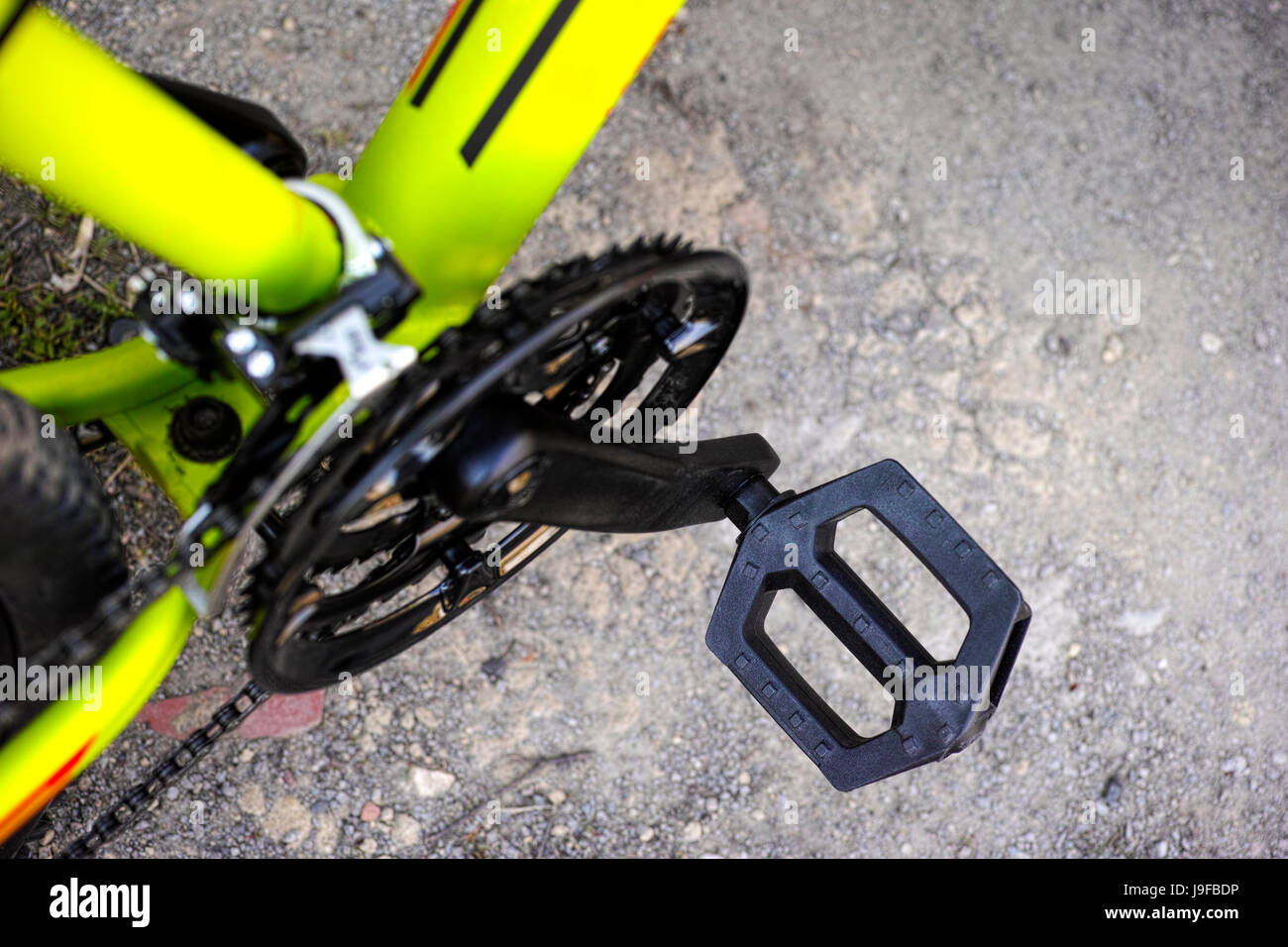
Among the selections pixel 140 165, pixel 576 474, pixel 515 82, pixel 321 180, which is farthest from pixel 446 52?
pixel 576 474

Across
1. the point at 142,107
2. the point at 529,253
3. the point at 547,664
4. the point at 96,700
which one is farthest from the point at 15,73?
the point at 547,664

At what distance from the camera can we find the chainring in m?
0.98

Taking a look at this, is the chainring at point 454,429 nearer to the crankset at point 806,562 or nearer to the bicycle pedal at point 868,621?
the crankset at point 806,562

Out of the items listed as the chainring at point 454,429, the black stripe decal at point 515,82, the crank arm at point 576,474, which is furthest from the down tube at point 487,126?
the crank arm at point 576,474

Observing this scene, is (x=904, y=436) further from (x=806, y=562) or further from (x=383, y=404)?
(x=383, y=404)

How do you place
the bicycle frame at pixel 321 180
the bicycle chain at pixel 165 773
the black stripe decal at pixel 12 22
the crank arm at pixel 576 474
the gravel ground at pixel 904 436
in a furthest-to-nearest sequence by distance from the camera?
the gravel ground at pixel 904 436
the bicycle chain at pixel 165 773
the crank arm at pixel 576 474
the bicycle frame at pixel 321 180
the black stripe decal at pixel 12 22

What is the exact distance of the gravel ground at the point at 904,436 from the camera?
192cm

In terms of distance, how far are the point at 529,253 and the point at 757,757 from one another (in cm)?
110

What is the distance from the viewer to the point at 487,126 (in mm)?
1191

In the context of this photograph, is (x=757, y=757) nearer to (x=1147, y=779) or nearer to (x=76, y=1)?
(x=1147, y=779)

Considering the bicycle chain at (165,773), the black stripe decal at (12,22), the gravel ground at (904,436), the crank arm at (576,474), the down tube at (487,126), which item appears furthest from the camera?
the gravel ground at (904,436)

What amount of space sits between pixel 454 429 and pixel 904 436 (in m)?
1.25

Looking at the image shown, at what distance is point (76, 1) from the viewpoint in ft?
6.45

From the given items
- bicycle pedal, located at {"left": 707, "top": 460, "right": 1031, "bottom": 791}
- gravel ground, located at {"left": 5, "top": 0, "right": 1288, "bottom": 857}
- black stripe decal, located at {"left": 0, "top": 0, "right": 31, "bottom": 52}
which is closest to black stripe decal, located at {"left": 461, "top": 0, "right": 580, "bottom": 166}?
black stripe decal, located at {"left": 0, "top": 0, "right": 31, "bottom": 52}
